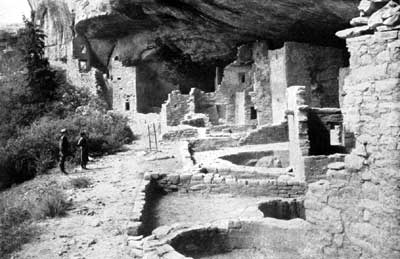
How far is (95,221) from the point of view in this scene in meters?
6.36

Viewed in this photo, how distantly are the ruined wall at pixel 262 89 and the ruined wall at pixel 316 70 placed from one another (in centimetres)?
169

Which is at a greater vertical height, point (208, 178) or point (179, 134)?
point (179, 134)

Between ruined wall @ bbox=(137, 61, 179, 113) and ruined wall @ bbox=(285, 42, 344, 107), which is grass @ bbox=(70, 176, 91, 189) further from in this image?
ruined wall @ bbox=(137, 61, 179, 113)

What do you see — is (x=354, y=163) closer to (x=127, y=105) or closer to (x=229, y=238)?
(x=229, y=238)

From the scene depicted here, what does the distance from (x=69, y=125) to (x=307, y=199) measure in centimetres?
1274

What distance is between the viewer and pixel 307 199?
Result: 14.4 feet

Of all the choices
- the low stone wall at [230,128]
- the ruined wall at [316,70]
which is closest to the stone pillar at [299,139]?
the ruined wall at [316,70]

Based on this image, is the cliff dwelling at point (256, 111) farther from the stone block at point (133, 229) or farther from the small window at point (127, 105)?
the small window at point (127, 105)

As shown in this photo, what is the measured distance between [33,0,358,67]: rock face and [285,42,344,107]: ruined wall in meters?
0.59

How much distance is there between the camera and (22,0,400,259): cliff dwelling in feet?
12.6

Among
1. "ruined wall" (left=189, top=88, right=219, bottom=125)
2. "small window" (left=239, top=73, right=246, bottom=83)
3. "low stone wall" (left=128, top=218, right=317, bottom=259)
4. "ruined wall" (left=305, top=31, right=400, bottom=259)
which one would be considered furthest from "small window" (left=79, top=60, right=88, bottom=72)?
"ruined wall" (left=305, top=31, right=400, bottom=259)

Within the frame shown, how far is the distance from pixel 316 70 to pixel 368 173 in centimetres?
1485

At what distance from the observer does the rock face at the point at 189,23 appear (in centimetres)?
1450

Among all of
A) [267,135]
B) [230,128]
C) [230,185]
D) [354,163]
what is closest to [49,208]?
[230,185]
